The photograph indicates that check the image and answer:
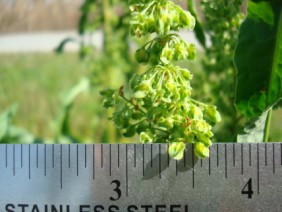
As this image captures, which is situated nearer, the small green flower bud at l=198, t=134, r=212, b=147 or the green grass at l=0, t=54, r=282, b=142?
the small green flower bud at l=198, t=134, r=212, b=147

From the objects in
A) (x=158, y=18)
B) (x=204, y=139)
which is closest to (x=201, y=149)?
(x=204, y=139)

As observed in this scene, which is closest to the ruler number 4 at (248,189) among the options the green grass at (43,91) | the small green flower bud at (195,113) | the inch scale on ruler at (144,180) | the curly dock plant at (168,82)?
the inch scale on ruler at (144,180)

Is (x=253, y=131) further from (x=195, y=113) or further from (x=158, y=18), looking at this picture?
(x=158, y=18)

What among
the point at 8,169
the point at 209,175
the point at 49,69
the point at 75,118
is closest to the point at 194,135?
the point at 209,175

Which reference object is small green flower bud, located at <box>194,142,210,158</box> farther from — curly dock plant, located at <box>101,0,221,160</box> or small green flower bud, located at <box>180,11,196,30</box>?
small green flower bud, located at <box>180,11,196,30</box>

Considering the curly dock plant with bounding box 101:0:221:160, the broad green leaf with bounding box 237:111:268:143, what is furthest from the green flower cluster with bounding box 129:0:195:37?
the broad green leaf with bounding box 237:111:268:143

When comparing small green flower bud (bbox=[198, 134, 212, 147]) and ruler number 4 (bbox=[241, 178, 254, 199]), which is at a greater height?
small green flower bud (bbox=[198, 134, 212, 147])
